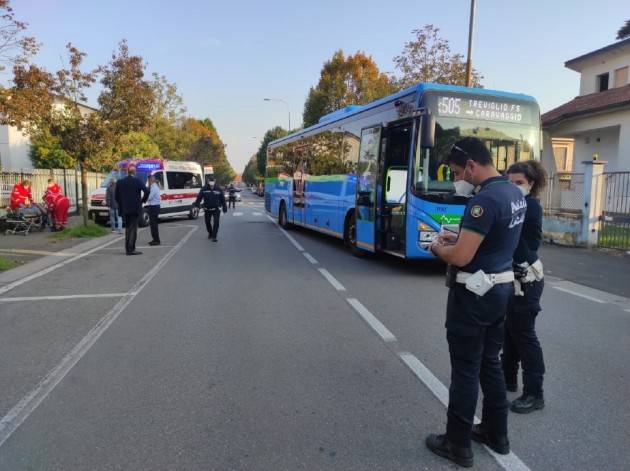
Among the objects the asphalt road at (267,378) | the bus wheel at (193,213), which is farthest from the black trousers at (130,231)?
the bus wheel at (193,213)

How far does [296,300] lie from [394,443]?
3.92m

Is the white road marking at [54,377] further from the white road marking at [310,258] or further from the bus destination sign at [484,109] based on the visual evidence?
the bus destination sign at [484,109]

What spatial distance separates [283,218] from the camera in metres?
18.8

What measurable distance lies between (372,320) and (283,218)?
1306cm

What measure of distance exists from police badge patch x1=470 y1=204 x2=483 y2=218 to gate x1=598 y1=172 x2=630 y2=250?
1119cm

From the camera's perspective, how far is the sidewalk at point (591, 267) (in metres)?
8.56

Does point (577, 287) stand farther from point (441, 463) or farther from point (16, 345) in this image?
point (16, 345)

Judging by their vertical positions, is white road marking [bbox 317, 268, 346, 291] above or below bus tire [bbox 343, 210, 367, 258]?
below

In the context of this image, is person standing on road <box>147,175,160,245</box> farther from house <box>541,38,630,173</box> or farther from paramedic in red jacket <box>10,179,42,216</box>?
→ house <box>541,38,630,173</box>

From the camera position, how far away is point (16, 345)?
5.04 meters

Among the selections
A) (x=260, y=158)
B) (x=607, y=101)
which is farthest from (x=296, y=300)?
(x=260, y=158)

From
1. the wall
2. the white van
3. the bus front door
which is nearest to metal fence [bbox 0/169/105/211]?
the white van

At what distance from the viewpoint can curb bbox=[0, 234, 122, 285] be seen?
Answer: 864cm

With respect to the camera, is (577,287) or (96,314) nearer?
(96,314)
